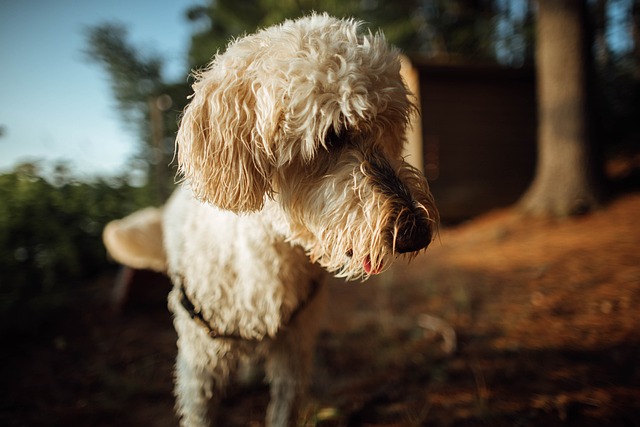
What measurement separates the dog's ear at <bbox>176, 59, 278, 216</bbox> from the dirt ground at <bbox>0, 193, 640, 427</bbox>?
1532 mm

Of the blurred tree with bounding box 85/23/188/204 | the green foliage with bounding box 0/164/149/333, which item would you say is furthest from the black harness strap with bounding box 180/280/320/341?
the blurred tree with bounding box 85/23/188/204

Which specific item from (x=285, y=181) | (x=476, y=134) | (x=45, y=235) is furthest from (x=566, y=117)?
(x=45, y=235)

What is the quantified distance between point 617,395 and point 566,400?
31cm

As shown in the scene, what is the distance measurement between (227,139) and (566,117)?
6273 millimetres

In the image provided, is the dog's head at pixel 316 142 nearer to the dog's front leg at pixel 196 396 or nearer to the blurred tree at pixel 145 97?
the dog's front leg at pixel 196 396

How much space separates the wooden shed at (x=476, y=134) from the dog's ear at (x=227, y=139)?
24.4 feet

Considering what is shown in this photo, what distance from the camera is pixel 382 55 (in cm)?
148

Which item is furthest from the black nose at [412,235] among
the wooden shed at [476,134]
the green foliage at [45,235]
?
the wooden shed at [476,134]

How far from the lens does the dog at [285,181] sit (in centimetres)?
132

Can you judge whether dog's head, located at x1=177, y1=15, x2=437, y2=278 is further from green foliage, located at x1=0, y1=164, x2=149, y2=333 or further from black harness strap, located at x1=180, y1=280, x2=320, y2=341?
green foliage, located at x1=0, y1=164, x2=149, y2=333

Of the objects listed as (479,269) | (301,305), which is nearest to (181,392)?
(301,305)

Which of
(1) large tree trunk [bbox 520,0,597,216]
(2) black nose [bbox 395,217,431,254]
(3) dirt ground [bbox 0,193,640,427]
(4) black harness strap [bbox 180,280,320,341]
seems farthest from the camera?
(1) large tree trunk [bbox 520,0,597,216]

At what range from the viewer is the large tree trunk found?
18.9 ft

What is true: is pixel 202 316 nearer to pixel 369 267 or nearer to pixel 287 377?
pixel 287 377
